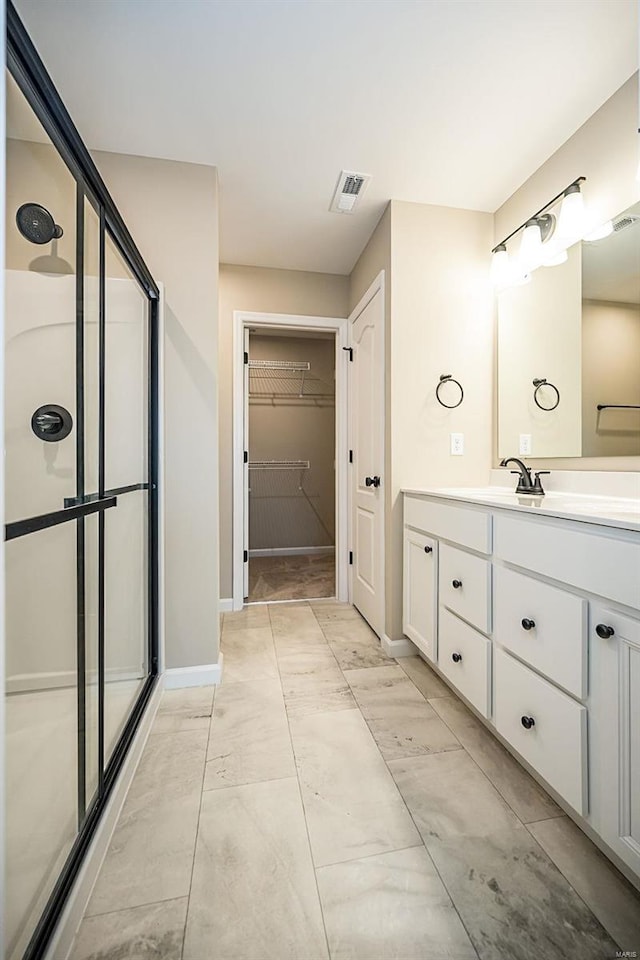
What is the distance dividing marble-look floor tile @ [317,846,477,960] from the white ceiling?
244 cm

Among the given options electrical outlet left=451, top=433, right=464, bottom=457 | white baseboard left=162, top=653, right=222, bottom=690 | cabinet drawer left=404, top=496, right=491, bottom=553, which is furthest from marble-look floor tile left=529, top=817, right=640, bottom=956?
electrical outlet left=451, top=433, right=464, bottom=457

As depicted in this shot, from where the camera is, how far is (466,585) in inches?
61.7

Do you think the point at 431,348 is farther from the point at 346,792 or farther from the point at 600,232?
the point at 346,792

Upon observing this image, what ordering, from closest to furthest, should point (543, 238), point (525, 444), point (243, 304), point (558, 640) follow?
point (558, 640), point (543, 238), point (525, 444), point (243, 304)

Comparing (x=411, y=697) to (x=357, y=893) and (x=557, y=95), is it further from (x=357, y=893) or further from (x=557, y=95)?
(x=557, y=95)

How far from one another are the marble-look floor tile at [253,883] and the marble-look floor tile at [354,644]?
0.90m

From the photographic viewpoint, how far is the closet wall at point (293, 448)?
14.9 feet

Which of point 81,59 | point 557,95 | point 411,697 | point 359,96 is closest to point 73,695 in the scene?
point 411,697

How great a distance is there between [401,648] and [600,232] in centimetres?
210

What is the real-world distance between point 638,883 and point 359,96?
255cm

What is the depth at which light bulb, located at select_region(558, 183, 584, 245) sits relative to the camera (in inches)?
66.0

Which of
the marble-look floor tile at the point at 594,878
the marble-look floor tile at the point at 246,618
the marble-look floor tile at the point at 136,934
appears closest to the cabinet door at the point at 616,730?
the marble-look floor tile at the point at 594,878

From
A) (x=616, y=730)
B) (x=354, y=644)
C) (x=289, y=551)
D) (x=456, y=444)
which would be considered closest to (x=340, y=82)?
(x=456, y=444)

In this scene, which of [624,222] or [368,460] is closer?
[624,222]
